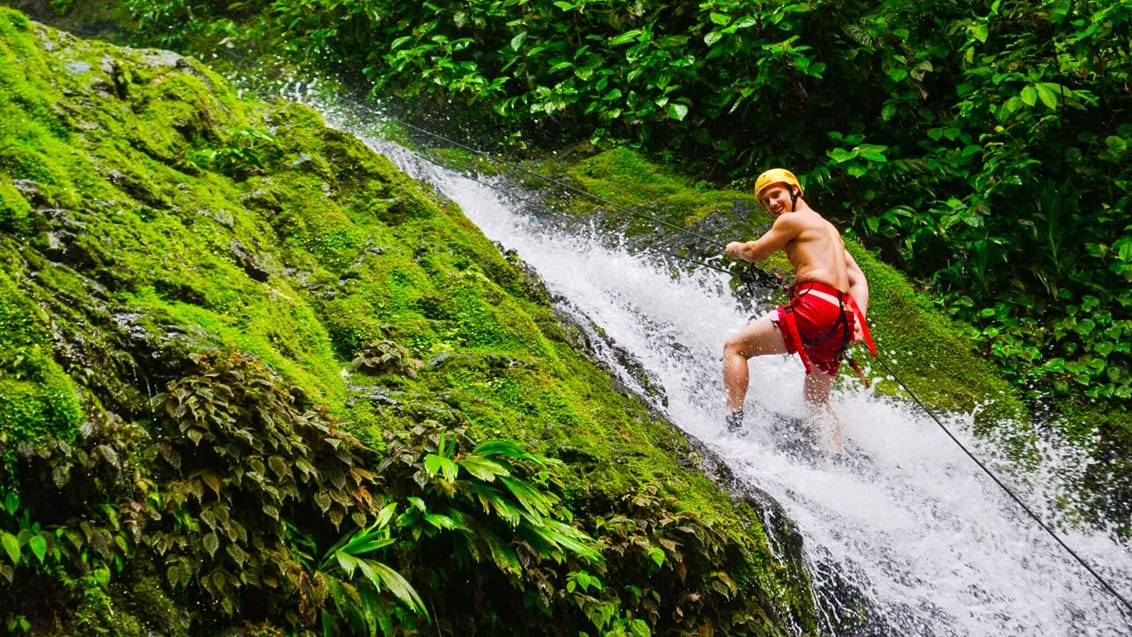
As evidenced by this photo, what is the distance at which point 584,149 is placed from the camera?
9672mm

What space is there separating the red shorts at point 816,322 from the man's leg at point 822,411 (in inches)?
11.3

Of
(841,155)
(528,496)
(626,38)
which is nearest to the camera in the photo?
(528,496)

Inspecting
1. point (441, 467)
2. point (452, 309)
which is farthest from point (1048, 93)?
point (441, 467)

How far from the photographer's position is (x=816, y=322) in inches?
224

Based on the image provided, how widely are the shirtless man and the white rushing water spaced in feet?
1.29

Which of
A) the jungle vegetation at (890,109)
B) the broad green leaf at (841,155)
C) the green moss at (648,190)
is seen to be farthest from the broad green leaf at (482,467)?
the broad green leaf at (841,155)

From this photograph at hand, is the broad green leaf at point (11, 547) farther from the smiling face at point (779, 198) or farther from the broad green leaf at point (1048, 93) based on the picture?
the broad green leaf at point (1048, 93)

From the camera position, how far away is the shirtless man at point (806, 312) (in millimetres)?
5707

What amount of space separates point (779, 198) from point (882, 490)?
2.09m

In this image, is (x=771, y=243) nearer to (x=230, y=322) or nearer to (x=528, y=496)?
(x=528, y=496)

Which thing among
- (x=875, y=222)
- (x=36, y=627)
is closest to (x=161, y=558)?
(x=36, y=627)

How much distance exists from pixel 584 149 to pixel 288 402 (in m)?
6.65

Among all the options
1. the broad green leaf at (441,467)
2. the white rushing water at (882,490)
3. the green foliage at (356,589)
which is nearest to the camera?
the green foliage at (356,589)

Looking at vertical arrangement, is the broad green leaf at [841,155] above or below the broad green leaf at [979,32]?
below
